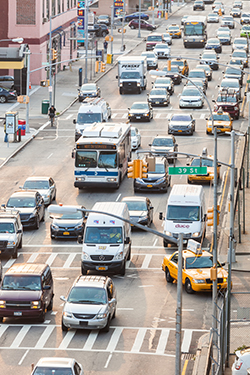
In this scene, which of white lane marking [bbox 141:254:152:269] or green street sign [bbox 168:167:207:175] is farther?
white lane marking [bbox 141:254:152:269]

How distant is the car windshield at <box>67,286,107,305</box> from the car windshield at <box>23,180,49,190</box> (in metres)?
16.6

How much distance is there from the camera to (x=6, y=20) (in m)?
82.6

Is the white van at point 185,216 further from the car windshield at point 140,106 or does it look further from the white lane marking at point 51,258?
the car windshield at point 140,106

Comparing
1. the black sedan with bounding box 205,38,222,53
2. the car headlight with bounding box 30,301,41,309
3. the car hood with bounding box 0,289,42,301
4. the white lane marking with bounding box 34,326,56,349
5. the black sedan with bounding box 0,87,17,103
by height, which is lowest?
the black sedan with bounding box 0,87,17,103

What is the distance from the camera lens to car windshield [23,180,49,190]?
44.2 m

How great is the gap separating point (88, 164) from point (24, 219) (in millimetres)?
7180

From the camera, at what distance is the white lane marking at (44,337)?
1057 inches

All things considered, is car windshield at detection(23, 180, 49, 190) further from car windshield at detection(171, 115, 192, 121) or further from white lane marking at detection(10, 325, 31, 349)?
car windshield at detection(171, 115, 192, 121)

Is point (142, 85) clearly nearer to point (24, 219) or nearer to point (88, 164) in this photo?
point (88, 164)

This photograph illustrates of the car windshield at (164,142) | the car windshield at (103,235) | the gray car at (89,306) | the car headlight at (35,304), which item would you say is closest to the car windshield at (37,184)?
the car windshield at (103,235)

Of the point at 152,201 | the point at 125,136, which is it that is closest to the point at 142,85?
the point at 125,136

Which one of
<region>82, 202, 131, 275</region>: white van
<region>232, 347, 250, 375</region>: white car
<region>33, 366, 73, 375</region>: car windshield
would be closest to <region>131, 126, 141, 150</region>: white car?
<region>82, 202, 131, 275</region>: white van

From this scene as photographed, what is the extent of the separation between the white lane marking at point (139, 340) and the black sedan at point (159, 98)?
1748 inches

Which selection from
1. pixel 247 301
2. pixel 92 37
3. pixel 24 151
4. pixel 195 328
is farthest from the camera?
pixel 92 37
